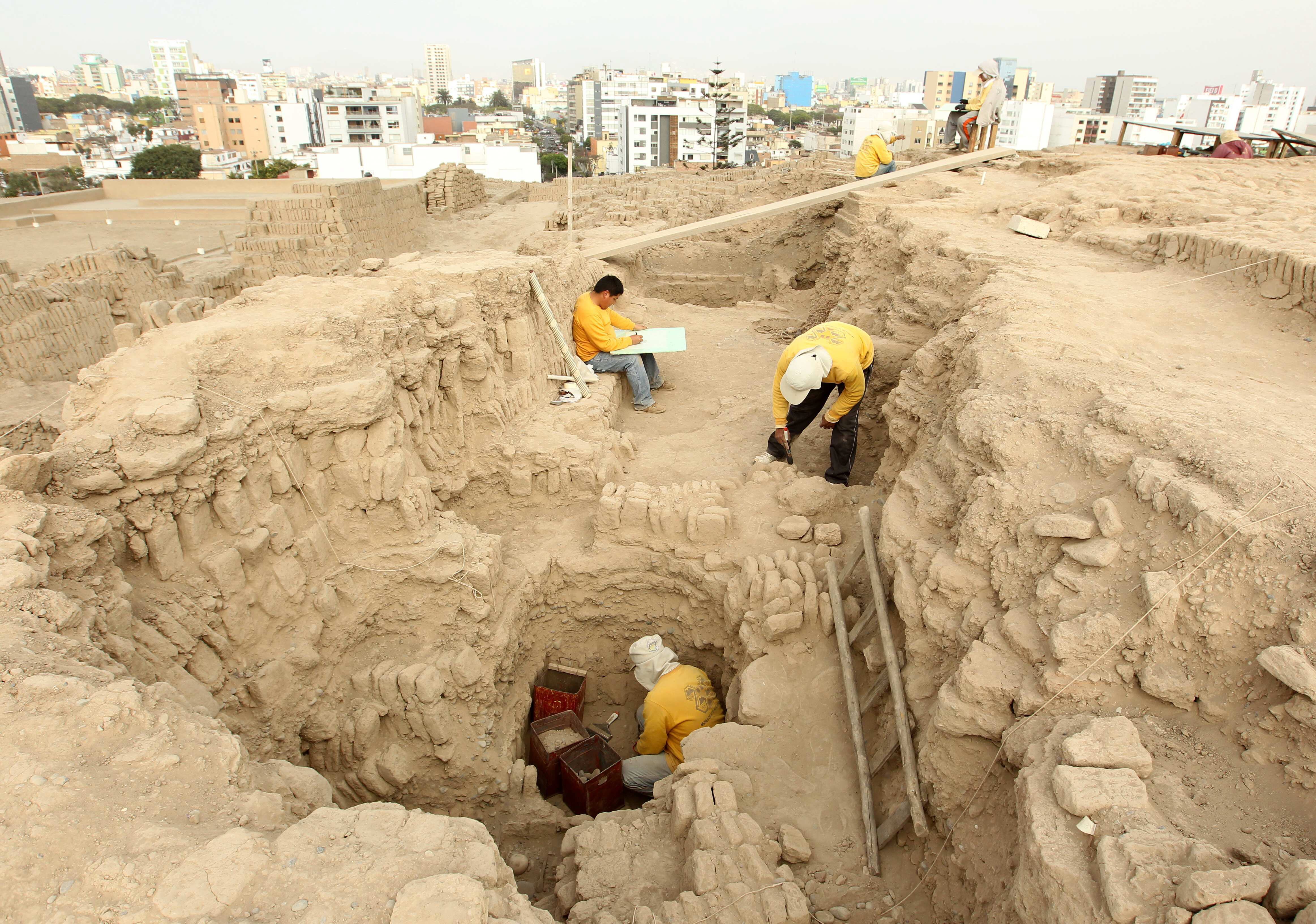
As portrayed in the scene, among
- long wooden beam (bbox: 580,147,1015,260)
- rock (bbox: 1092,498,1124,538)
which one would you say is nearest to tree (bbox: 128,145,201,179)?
long wooden beam (bbox: 580,147,1015,260)

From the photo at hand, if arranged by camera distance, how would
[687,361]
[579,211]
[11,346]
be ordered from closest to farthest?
[687,361], [11,346], [579,211]

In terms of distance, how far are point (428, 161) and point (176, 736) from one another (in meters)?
34.4

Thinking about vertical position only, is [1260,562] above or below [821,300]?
above

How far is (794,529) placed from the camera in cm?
489

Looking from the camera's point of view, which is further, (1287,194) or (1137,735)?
(1287,194)

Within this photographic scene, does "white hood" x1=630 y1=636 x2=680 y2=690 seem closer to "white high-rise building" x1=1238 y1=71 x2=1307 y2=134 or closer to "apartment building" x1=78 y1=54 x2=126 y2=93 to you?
"white high-rise building" x1=1238 y1=71 x2=1307 y2=134

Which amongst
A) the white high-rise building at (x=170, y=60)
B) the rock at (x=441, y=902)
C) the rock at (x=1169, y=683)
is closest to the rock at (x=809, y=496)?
the rock at (x=1169, y=683)

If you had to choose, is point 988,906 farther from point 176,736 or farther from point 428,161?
point 428,161

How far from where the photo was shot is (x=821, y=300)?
31.3ft

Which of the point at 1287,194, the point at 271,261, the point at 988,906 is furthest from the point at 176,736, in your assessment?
the point at 271,261

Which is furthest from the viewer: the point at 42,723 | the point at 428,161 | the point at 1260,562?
the point at 428,161

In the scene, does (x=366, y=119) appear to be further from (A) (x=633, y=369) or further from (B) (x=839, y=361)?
(B) (x=839, y=361)

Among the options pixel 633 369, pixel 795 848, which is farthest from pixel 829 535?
pixel 633 369

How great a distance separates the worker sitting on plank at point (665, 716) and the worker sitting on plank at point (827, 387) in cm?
191
